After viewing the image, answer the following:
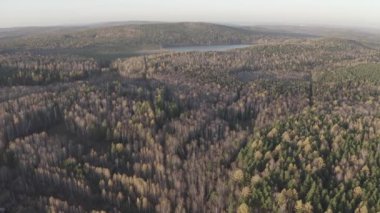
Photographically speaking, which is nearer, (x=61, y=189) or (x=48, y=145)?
(x=61, y=189)

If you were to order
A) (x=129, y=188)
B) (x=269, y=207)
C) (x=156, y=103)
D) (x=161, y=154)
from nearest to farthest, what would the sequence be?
(x=269, y=207), (x=129, y=188), (x=161, y=154), (x=156, y=103)

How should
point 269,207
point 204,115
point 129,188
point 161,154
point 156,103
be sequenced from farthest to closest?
point 156,103 < point 204,115 < point 161,154 < point 129,188 < point 269,207

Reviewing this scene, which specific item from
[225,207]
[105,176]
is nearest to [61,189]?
[105,176]

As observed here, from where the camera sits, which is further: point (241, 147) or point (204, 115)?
point (204, 115)

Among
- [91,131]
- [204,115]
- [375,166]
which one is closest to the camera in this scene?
[375,166]

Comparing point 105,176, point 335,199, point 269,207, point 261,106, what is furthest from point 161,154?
point 261,106

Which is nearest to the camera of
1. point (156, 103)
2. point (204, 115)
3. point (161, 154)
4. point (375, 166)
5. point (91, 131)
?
point (375, 166)

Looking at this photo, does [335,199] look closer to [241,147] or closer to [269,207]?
[269,207]

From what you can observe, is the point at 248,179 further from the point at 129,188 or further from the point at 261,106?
the point at 261,106
